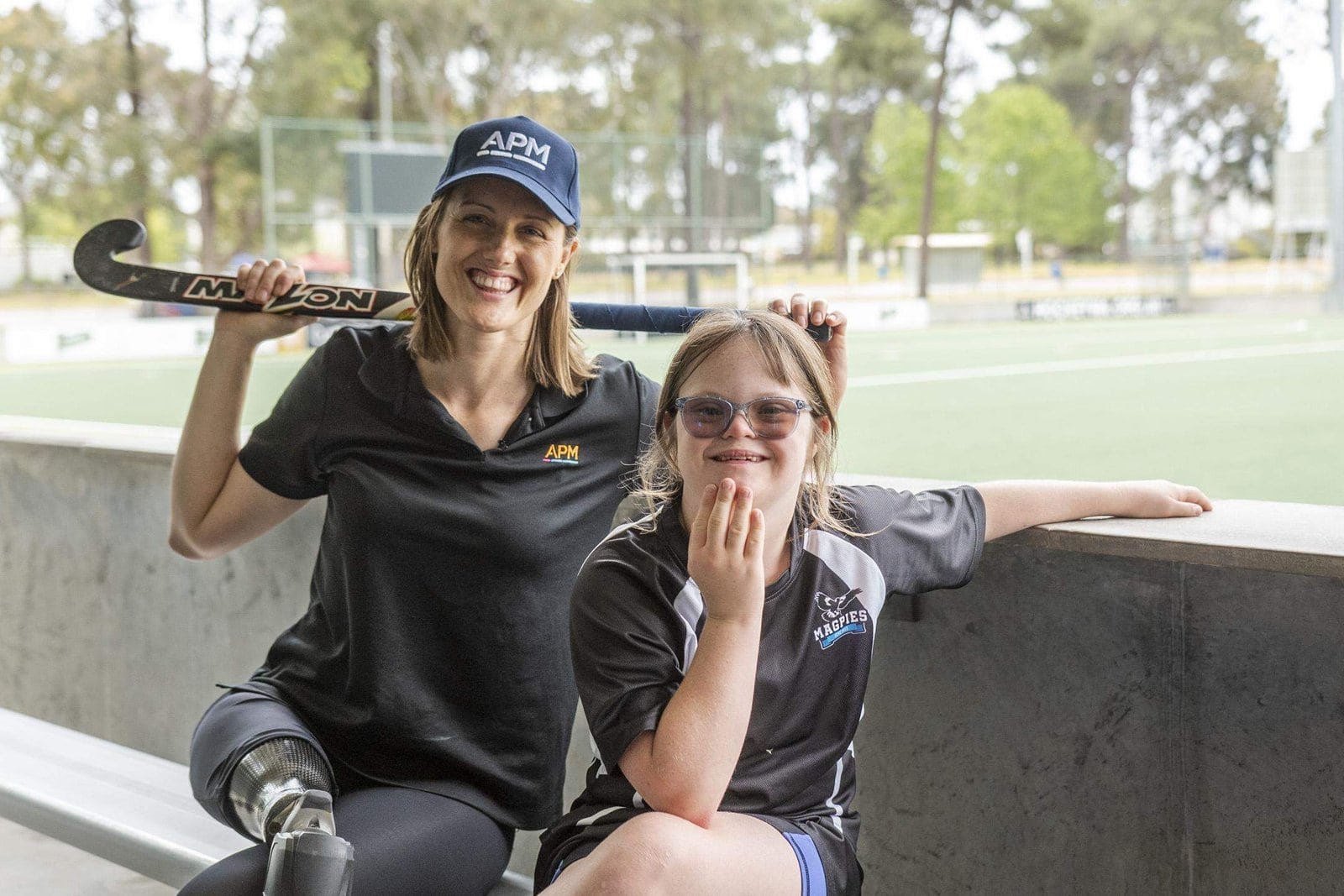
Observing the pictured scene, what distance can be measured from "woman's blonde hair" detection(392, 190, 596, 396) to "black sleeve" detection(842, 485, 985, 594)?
0.53 meters

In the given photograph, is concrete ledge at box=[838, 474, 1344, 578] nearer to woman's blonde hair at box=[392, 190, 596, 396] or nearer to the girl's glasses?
the girl's glasses

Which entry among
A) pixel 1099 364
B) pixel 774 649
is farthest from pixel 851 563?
pixel 1099 364

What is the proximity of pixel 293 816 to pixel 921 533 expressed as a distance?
974 millimetres

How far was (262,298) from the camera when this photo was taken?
2.46 metres

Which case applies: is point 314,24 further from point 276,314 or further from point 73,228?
point 276,314

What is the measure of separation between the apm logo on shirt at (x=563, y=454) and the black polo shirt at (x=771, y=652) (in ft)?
1.18

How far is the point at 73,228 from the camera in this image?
3891 centimetres

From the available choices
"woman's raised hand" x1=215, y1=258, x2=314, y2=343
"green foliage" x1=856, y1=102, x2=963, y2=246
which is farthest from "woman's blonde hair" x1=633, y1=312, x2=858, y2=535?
"green foliage" x1=856, y1=102, x2=963, y2=246

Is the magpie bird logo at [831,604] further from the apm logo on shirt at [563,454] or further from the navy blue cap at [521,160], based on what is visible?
the navy blue cap at [521,160]

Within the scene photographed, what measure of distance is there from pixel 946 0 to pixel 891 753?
3934cm

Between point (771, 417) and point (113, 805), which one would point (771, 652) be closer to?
point (771, 417)

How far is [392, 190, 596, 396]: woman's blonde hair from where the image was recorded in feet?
7.82

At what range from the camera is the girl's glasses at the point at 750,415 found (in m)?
1.93

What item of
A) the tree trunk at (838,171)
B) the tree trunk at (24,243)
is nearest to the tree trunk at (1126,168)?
the tree trunk at (838,171)
